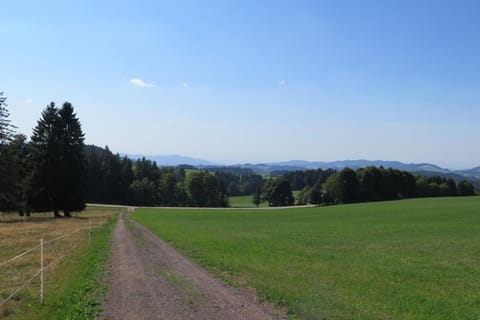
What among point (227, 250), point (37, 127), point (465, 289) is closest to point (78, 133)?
point (37, 127)

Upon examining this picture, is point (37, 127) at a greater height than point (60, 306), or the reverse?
point (37, 127)

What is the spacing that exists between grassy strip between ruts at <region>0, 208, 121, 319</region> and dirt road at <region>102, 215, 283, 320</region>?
0.44 m

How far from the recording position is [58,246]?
23.1 metres

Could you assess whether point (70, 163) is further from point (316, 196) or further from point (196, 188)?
point (316, 196)

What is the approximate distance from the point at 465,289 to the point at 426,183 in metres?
130

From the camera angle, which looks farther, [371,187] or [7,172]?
[371,187]

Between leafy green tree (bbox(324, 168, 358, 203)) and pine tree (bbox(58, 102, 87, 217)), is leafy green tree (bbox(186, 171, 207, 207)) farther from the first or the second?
pine tree (bbox(58, 102, 87, 217))

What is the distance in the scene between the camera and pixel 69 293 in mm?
11992

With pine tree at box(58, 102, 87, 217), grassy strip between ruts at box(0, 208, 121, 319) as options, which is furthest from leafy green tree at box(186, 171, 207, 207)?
grassy strip between ruts at box(0, 208, 121, 319)

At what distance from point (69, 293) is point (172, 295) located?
118 inches

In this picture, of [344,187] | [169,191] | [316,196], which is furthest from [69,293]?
[169,191]

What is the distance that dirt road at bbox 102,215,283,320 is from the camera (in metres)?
10.0

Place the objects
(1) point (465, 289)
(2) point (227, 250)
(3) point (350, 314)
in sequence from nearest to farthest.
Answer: (3) point (350, 314)
(1) point (465, 289)
(2) point (227, 250)

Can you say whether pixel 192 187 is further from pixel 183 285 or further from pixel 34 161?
pixel 183 285
